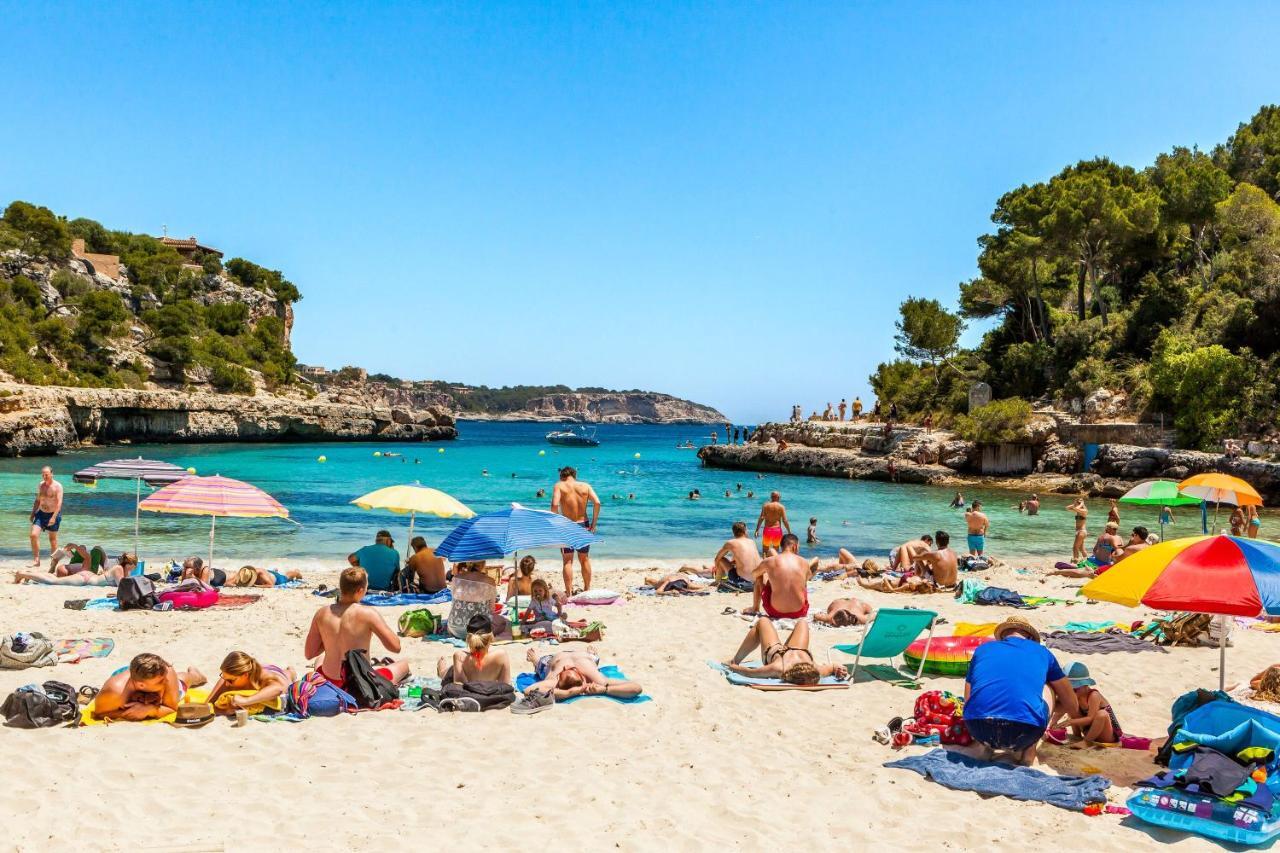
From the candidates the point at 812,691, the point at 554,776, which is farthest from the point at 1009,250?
the point at 554,776

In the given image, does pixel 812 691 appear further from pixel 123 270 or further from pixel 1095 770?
pixel 123 270

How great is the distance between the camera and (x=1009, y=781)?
17.7ft

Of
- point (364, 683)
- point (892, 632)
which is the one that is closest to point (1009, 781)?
point (892, 632)

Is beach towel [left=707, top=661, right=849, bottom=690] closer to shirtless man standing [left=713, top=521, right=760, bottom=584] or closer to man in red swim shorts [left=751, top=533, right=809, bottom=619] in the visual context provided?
man in red swim shorts [left=751, top=533, right=809, bottom=619]

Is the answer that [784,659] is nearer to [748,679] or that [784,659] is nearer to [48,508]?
[748,679]

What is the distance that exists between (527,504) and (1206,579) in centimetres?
2312

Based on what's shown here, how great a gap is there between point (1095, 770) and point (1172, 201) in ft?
141

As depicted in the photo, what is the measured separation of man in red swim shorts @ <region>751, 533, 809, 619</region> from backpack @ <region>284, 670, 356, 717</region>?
3.93 meters

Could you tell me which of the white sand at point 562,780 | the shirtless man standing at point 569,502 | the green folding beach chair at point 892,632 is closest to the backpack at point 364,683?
the white sand at point 562,780

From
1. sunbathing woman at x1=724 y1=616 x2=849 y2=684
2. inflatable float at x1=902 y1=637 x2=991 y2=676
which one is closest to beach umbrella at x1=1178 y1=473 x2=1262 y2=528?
inflatable float at x1=902 y1=637 x2=991 y2=676

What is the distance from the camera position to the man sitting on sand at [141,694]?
20.9 feet

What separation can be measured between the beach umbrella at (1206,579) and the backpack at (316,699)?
532 cm

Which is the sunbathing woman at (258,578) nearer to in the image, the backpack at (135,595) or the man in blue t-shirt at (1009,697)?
the backpack at (135,595)

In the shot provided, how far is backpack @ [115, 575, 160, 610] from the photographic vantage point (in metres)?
10.7
